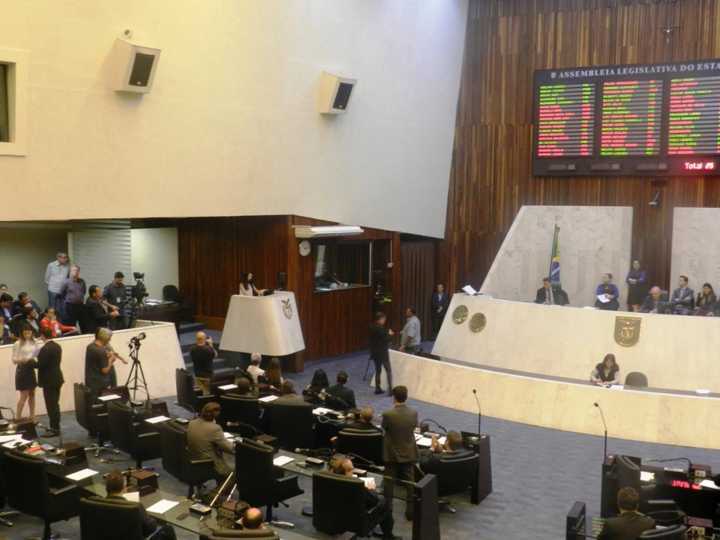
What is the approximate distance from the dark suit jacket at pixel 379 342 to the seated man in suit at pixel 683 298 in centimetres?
563

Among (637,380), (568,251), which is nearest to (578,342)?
(637,380)

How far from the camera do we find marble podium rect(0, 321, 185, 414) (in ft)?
36.8

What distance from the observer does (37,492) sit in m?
6.84

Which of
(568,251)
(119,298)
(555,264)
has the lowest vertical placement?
(119,298)

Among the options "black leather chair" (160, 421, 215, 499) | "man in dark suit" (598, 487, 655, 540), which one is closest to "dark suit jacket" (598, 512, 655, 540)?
"man in dark suit" (598, 487, 655, 540)

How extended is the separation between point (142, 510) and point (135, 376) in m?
5.95

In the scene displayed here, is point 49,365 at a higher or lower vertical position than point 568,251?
lower

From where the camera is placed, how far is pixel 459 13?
18703 millimetres

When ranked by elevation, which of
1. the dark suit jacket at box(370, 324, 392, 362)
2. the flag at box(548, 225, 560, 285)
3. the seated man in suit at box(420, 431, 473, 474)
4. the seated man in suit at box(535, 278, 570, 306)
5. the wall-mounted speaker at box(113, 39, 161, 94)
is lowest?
the seated man in suit at box(420, 431, 473, 474)

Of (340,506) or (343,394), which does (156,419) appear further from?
(340,506)

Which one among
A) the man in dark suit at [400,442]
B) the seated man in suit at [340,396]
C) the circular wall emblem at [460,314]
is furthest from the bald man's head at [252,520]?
the circular wall emblem at [460,314]

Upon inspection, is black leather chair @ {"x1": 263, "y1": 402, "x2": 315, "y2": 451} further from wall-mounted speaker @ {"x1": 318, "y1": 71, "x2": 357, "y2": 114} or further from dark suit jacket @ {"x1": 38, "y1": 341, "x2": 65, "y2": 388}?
wall-mounted speaker @ {"x1": 318, "y1": 71, "x2": 357, "y2": 114}

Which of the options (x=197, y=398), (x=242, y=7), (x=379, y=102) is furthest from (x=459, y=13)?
(x=197, y=398)

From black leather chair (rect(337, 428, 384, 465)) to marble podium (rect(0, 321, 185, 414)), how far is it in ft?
17.1
